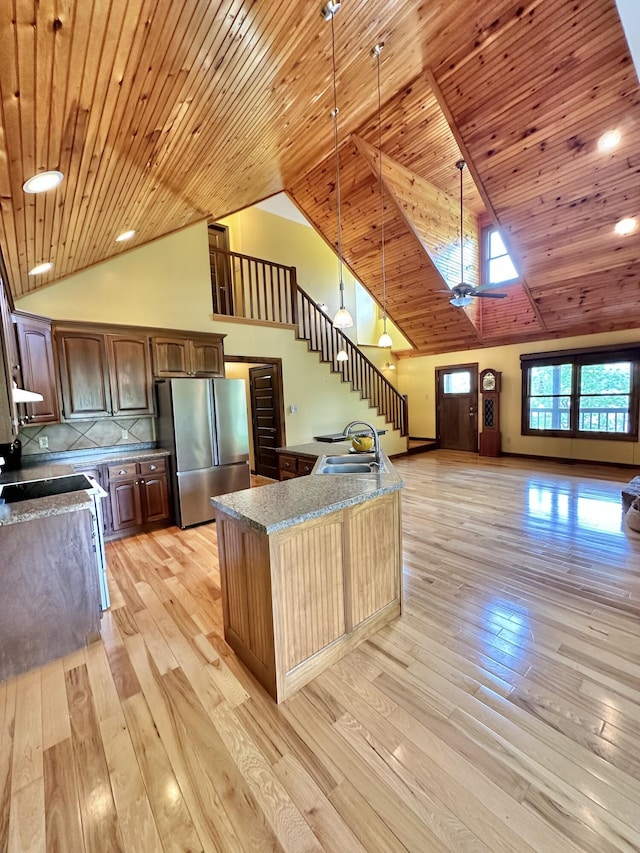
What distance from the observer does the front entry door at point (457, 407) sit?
8.34 meters

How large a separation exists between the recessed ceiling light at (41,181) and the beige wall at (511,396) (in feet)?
26.1

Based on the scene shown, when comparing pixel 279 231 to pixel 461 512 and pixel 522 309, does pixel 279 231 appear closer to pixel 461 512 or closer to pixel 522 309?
pixel 522 309

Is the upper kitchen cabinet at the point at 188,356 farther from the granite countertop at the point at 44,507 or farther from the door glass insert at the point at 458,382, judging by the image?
the door glass insert at the point at 458,382

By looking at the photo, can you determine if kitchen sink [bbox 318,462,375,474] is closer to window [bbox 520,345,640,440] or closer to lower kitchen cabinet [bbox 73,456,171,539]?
lower kitchen cabinet [bbox 73,456,171,539]

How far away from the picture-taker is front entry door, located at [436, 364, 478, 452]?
834cm

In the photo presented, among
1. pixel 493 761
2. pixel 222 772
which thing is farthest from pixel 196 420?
pixel 493 761

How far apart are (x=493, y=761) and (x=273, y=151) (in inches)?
178

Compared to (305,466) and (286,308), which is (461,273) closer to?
(286,308)

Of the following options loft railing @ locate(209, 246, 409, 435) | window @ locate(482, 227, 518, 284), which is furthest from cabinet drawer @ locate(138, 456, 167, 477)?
window @ locate(482, 227, 518, 284)

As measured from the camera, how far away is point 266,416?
6.50m

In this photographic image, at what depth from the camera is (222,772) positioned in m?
1.42

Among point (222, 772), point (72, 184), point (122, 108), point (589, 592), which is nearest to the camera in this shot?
point (222, 772)

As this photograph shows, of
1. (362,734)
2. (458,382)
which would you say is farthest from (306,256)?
(362,734)

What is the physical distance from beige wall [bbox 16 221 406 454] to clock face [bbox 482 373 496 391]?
142 inches
